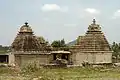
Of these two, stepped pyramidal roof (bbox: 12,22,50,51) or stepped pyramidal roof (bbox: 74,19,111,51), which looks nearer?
stepped pyramidal roof (bbox: 12,22,50,51)

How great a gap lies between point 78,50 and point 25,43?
7245 mm

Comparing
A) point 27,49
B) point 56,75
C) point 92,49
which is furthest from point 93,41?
point 56,75

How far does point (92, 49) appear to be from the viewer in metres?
44.3

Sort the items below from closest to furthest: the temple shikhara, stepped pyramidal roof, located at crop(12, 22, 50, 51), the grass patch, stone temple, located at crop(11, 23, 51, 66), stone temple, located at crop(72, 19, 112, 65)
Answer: the grass patch < stone temple, located at crop(11, 23, 51, 66) < the temple shikhara < stepped pyramidal roof, located at crop(12, 22, 50, 51) < stone temple, located at crop(72, 19, 112, 65)

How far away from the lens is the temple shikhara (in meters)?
41.6

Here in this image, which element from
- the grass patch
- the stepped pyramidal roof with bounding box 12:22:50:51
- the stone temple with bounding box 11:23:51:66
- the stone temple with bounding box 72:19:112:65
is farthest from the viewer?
the stone temple with bounding box 72:19:112:65

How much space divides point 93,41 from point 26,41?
8.82 m

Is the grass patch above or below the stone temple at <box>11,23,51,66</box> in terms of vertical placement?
below

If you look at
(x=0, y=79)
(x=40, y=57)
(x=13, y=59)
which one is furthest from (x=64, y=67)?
(x=0, y=79)

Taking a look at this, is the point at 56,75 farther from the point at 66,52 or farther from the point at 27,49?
the point at 66,52

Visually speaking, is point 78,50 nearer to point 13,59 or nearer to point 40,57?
point 40,57

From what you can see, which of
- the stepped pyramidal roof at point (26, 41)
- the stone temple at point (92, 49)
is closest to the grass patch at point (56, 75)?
the stepped pyramidal roof at point (26, 41)

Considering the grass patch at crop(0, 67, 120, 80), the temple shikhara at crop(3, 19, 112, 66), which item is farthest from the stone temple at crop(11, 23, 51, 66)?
the grass patch at crop(0, 67, 120, 80)

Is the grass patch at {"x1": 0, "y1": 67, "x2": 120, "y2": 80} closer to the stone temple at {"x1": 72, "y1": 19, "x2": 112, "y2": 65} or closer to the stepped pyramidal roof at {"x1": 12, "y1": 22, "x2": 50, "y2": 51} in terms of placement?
the stepped pyramidal roof at {"x1": 12, "y1": 22, "x2": 50, "y2": 51}
